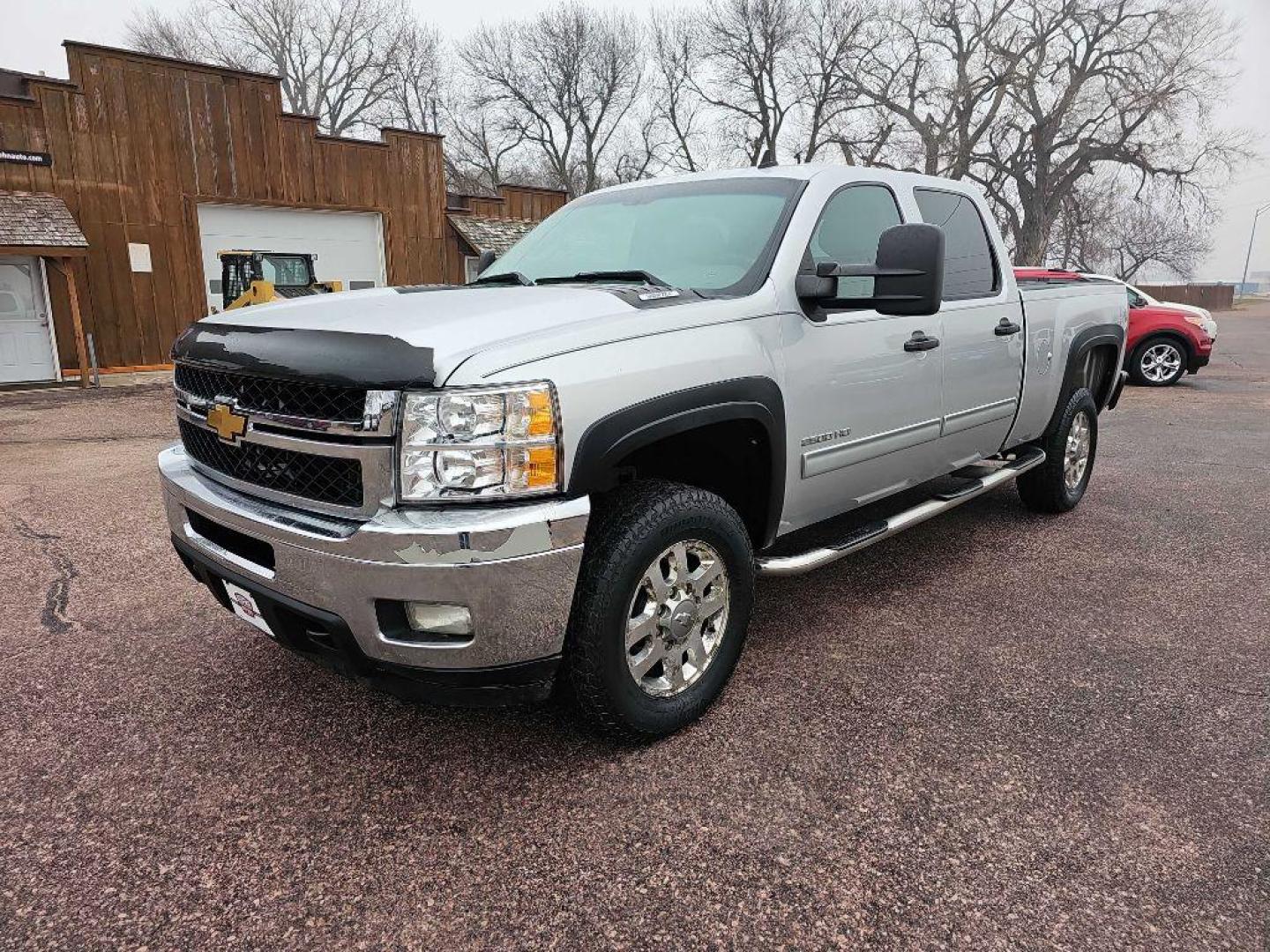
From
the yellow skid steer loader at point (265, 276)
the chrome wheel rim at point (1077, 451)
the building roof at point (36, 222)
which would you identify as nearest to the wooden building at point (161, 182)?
the building roof at point (36, 222)

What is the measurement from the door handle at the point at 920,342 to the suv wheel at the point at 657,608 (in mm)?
1274

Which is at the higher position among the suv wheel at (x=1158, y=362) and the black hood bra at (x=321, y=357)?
the black hood bra at (x=321, y=357)

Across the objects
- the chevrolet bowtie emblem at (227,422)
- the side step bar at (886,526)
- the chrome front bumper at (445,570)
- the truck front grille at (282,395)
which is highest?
the truck front grille at (282,395)

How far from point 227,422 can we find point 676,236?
183cm

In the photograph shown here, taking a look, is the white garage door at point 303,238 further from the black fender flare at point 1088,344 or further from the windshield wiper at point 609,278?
the black fender flare at point 1088,344

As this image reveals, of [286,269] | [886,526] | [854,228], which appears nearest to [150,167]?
[286,269]

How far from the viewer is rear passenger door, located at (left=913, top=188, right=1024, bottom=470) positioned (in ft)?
12.7

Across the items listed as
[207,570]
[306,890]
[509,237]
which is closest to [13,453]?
[207,570]

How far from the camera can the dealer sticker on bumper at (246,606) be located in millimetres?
2469

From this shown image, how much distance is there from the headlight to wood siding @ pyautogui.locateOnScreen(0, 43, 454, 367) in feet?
52.0

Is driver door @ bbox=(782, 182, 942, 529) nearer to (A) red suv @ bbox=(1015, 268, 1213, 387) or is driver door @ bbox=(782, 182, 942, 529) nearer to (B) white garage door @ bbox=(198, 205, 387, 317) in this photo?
(A) red suv @ bbox=(1015, 268, 1213, 387)

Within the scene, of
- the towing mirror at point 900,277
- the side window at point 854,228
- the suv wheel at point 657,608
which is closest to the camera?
the suv wheel at point 657,608

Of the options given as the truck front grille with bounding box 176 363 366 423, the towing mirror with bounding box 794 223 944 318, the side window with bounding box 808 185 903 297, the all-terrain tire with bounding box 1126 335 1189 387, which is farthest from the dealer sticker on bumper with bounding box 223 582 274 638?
the all-terrain tire with bounding box 1126 335 1189 387

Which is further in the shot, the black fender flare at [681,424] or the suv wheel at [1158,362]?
the suv wheel at [1158,362]
